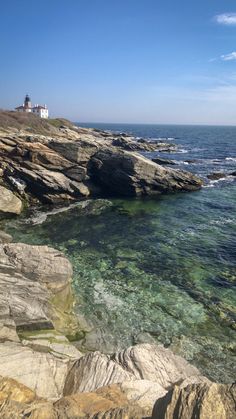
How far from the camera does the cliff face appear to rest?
4631 centimetres

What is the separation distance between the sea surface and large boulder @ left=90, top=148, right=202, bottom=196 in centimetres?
505

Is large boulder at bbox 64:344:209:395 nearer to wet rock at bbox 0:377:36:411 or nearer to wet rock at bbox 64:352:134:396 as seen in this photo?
wet rock at bbox 64:352:134:396

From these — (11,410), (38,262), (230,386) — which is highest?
(230,386)

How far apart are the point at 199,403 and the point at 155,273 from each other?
718 inches

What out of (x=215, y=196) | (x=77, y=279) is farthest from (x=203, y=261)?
(x=215, y=196)

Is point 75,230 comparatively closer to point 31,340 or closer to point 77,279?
point 77,279

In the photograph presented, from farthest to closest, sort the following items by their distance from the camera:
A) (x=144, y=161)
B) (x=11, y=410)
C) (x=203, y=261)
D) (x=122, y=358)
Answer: (x=144, y=161)
(x=203, y=261)
(x=122, y=358)
(x=11, y=410)

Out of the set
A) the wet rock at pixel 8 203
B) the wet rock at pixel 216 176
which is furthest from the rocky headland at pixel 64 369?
the wet rock at pixel 216 176

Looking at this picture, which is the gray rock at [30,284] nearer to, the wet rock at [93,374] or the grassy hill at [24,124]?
the wet rock at [93,374]

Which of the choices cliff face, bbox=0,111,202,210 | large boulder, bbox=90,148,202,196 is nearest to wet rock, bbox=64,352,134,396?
cliff face, bbox=0,111,202,210

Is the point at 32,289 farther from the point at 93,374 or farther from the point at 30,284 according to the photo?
the point at 93,374

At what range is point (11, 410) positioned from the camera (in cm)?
856

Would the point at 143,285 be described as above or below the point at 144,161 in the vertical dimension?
below

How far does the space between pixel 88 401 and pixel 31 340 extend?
23.7ft
